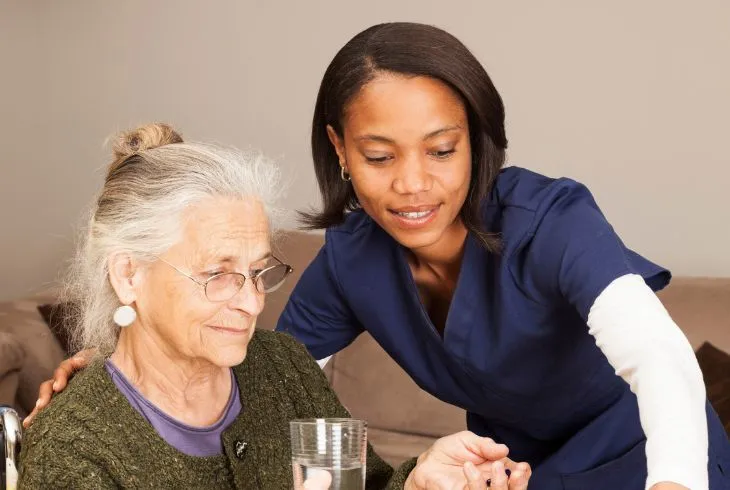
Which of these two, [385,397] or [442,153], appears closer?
[442,153]

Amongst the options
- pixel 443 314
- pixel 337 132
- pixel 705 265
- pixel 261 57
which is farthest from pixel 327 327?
pixel 261 57

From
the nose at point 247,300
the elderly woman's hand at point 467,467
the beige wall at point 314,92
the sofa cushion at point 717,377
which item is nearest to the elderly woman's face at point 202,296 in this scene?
the nose at point 247,300

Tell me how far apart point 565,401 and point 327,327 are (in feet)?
1.64

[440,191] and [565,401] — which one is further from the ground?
[440,191]

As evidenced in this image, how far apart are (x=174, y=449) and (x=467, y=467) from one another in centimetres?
47

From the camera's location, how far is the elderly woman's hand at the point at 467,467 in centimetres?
140

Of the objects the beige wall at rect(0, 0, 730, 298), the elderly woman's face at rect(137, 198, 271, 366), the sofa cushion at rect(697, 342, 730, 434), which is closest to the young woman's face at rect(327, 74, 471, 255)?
the elderly woman's face at rect(137, 198, 271, 366)

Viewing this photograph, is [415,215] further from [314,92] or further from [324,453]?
[314,92]

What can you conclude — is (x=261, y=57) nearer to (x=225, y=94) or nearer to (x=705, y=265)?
(x=225, y=94)

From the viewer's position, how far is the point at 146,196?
1.65 m

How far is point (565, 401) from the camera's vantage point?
73.5 inches

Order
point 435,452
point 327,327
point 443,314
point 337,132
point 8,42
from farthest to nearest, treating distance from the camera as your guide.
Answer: point 8,42 → point 327,327 → point 443,314 → point 337,132 → point 435,452

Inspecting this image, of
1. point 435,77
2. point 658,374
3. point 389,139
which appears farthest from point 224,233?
point 658,374

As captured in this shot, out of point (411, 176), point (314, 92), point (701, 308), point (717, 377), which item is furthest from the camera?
point (314, 92)
